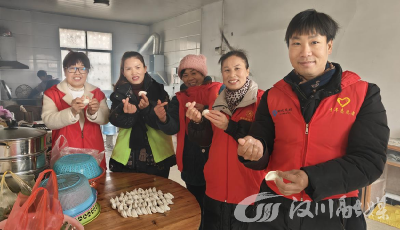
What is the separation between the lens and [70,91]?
1.79 meters

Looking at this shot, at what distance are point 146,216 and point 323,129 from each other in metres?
0.79

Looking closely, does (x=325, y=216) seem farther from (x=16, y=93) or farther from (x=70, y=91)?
(x=16, y=93)

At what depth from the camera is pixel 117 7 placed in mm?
5281

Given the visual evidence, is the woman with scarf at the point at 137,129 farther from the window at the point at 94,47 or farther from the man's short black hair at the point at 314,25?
the window at the point at 94,47

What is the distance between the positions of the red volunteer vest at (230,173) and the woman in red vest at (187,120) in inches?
10.7

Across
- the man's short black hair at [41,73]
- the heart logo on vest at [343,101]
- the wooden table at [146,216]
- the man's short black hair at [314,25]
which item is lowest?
the wooden table at [146,216]

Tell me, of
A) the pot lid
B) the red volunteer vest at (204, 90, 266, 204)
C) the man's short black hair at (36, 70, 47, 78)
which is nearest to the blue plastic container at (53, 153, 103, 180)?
the pot lid

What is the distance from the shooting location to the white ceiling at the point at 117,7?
16.3 ft

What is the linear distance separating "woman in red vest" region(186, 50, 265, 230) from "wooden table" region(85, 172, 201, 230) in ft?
0.57

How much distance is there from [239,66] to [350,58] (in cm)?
211

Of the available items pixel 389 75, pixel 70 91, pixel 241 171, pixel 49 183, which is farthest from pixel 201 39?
pixel 49 183

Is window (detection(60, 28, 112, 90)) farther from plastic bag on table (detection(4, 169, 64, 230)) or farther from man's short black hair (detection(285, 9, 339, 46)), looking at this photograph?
man's short black hair (detection(285, 9, 339, 46))

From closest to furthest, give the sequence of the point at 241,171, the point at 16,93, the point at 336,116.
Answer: the point at 336,116, the point at 241,171, the point at 16,93

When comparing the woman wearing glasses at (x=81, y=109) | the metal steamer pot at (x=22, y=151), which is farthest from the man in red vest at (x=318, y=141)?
the woman wearing glasses at (x=81, y=109)
